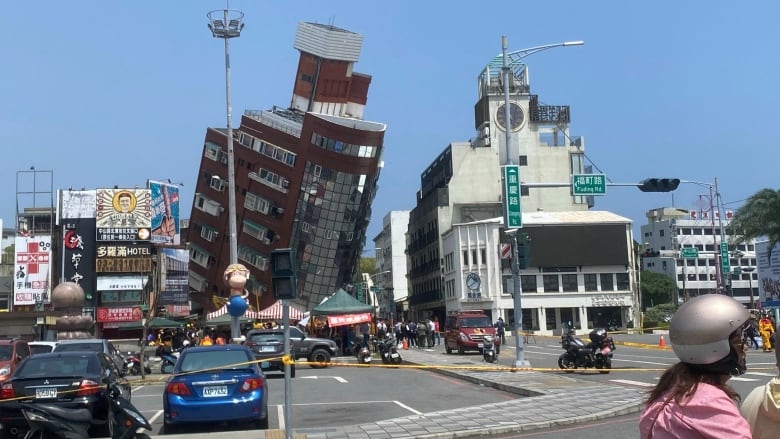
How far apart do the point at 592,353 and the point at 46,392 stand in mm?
16463

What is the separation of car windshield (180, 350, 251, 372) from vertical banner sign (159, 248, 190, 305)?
2588 inches

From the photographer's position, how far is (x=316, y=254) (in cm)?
7719

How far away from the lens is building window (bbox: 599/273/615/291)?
77.4m

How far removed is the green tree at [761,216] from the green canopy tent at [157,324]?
38.0 metres

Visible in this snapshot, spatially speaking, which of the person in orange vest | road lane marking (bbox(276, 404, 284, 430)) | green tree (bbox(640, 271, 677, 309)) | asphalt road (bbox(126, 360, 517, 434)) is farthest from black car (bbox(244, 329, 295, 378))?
green tree (bbox(640, 271, 677, 309))

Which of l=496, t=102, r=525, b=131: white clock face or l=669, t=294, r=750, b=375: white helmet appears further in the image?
l=496, t=102, r=525, b=131: white clock face

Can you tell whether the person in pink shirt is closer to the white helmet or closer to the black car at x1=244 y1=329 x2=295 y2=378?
the white helmet

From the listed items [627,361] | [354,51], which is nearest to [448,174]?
[354,51]

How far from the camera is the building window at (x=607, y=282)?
77.4 meters

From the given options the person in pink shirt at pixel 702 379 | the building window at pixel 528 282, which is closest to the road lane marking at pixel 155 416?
the person in pink shirt at pixel 702 379

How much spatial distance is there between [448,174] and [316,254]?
19643mm

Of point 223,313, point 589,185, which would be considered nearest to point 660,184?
point 589,185

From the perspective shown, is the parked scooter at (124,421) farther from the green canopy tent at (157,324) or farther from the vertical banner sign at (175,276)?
the vertical banner sign at (175,276)

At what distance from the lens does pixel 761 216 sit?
176 ft
